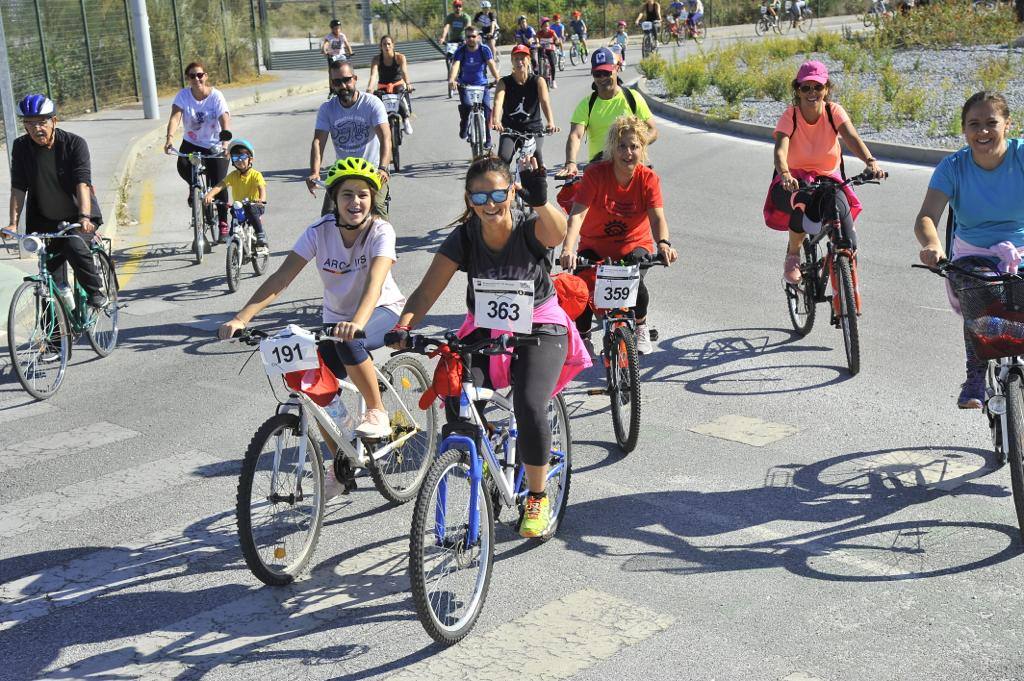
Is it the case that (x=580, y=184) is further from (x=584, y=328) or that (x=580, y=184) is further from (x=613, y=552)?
(x=613, y=552)

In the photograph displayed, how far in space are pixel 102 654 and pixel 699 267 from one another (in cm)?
804

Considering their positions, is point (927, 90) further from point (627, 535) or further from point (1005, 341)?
point (627, 535)

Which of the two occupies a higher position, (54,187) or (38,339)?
(54,187)

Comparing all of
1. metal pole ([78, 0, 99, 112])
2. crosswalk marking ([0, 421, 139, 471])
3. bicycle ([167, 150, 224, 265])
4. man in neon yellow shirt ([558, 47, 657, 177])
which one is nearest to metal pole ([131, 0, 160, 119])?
metal pole ([78, 0, 99, 112])

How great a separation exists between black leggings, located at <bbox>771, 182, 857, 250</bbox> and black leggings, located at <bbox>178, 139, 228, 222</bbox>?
645 cm

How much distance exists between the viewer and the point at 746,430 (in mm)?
7551

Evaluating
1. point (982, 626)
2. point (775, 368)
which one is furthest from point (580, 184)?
point (982, 626)

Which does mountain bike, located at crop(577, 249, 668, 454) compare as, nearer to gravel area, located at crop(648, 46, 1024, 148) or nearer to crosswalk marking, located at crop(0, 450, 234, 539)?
crosswalk marking, located at crop(0, 450, 234, 539)

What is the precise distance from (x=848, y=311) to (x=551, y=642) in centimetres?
433

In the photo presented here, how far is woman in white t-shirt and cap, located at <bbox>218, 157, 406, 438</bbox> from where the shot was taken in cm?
576

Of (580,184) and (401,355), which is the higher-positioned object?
(580,184)

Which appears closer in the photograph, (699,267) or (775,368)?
(775,368)

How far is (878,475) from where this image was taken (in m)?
6.69

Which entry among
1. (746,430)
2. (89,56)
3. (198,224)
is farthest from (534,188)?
(89,56)
